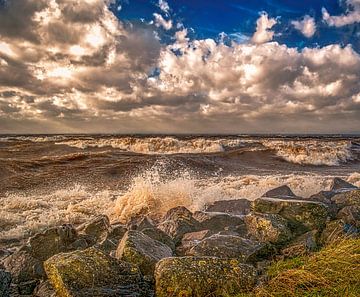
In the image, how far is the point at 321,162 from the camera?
102 feet

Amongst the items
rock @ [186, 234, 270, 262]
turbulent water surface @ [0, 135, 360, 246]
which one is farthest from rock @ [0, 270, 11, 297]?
turbulent water surface @ [0, 135, 360, 246]

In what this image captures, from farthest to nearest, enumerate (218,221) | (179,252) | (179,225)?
(218,221), (179,225), (179,252)

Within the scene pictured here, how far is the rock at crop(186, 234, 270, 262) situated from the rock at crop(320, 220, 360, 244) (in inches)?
46.1

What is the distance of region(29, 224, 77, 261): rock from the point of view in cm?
691

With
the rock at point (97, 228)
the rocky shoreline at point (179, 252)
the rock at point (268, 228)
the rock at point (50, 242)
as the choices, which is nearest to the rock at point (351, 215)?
the rocky shoreline at point (179, 252)

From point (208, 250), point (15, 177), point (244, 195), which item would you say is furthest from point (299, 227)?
point (15, 177)

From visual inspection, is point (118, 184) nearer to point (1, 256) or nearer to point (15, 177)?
point (15, 177)

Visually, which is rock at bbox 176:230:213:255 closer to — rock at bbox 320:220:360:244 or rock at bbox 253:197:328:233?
rock at bbox 253:197:328:233

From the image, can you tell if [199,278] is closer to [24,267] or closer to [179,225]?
Answer: [24,267]

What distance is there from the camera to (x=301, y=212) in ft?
25.8

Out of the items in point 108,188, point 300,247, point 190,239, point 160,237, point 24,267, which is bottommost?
point 108,188

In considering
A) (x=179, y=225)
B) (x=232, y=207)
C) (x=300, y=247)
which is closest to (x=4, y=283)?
(x=179, y=225)

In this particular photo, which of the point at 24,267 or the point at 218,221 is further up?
the point at 218,221

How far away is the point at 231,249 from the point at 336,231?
2.09 m
